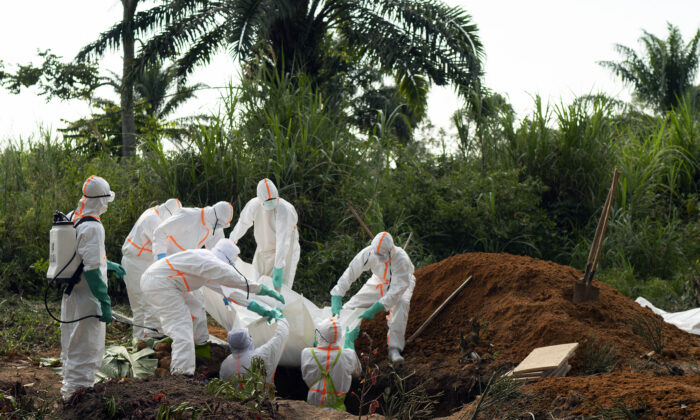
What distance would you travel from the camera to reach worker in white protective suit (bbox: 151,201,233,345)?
19.5 feet

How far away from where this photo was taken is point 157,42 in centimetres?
1241

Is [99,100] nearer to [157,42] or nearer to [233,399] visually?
[157,42]

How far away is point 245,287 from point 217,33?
28.9 feet

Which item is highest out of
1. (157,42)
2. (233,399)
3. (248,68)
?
(157,42)

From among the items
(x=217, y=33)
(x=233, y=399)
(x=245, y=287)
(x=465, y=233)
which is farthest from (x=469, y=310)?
(x=217, y=33)

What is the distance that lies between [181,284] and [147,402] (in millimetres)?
1619

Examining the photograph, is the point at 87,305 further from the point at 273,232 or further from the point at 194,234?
the point at 273,232

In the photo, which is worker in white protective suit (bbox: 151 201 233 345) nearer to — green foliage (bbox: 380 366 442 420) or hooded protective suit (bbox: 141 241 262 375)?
hooded protective suit (bbox: 141 241 262 375)

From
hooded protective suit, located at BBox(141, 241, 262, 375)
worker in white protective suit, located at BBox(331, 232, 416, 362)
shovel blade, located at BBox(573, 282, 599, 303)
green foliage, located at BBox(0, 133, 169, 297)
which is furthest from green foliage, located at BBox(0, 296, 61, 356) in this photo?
shovel blade, located at BBox(573, 282, 599, 303)

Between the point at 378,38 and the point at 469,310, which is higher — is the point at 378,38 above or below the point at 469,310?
above

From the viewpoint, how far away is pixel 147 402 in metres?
3.77

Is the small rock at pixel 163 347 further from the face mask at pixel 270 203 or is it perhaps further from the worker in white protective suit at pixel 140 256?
the face mask at pixel 270 203

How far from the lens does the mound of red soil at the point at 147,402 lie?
371cm

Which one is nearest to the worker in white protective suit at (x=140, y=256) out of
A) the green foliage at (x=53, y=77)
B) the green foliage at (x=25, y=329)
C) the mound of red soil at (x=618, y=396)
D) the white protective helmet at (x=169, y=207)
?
the white protective helmet at (x=169, y=207)
